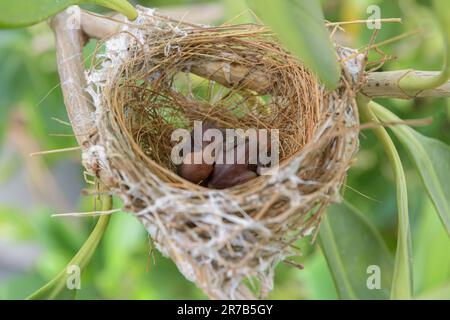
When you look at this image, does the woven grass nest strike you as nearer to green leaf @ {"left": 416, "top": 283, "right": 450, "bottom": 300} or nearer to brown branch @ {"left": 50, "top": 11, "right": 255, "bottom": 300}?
brown branch @ {"left": 50, "top": 11, "right": 255, "bottom": 300}

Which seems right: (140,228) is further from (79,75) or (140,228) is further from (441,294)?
(441,294)

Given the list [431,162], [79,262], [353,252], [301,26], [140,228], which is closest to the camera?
[301,26]

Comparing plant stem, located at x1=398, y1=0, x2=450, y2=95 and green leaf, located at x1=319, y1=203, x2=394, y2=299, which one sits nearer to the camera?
plant stem, located at x1=398, y1=0, x2=450, y2=95

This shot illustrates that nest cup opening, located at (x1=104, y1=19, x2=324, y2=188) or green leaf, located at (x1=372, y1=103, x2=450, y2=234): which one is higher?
nest cup opening, located at (x1=104, y1=19, x2=324, y2=188)

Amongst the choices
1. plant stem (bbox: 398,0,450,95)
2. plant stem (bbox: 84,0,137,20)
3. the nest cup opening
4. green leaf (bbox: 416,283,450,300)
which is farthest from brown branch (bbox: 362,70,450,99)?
plant stem (bbox: 84,0,137,20)

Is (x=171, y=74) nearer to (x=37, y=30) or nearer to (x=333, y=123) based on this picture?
(x=333, y=123)

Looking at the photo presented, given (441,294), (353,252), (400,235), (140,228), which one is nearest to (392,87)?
(400,235)
